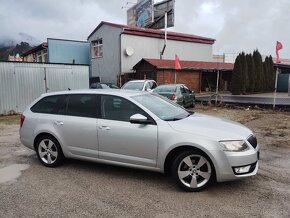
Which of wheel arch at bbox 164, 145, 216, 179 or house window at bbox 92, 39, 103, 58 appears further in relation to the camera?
house window at bbox 92, 39, 103, 58

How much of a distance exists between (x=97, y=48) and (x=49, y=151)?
1044 inches

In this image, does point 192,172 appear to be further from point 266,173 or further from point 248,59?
point 248,59

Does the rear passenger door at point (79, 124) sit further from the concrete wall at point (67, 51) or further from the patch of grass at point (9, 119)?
the concrete wall at point (67, 51)

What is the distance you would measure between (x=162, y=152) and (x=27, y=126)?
10.3ft

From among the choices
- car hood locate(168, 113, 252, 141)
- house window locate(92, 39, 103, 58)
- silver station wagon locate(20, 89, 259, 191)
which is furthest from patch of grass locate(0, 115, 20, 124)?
house window locate(92, 39, 103, 58)

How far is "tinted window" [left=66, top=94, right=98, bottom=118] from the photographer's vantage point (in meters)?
5.44

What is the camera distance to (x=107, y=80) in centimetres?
2966

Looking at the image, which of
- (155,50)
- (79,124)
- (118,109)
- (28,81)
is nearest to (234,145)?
(118,109)

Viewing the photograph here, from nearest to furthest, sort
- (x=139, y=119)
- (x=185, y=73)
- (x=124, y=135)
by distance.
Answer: (x=139, y=119) → (x=124, y=135) → (x=185, y=73)

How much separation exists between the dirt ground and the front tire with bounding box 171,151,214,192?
14cm

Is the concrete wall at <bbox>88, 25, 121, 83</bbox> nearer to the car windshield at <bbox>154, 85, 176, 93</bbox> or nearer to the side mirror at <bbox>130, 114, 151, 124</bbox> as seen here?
the car windshield at <bbox>154, 85, 176, 93</bbox>

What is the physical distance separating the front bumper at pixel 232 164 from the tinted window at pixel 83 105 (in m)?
2.34

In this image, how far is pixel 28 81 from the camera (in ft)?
52.2

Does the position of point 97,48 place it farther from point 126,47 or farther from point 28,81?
point 28,81
